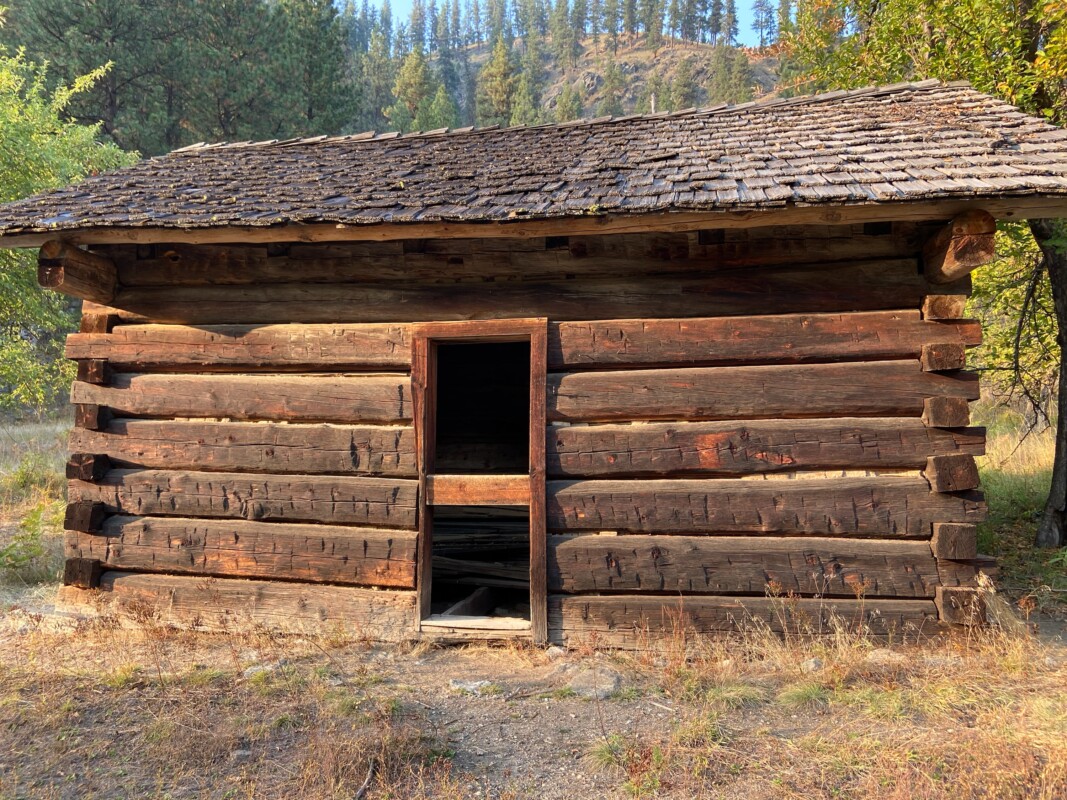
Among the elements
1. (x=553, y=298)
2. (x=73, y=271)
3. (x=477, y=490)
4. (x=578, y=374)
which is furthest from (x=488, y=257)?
(x=73, y=271)

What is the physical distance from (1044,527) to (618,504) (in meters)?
5.26

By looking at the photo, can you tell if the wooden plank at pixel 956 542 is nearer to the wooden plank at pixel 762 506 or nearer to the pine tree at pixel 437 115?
the wooden plank at pixel 762 506

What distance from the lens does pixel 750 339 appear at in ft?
15.7

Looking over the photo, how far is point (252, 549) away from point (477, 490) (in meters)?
1.81

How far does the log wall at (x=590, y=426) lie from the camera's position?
463 cm

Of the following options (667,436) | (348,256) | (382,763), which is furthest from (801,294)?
(382,763)

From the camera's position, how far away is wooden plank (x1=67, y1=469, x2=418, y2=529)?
5.12 meters

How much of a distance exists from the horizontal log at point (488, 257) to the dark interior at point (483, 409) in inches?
124

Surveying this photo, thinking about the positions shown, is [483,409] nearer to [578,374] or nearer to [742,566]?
[578,374]

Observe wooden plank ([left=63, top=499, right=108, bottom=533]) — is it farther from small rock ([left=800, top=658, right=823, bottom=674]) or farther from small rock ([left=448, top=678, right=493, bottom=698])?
small rock ([left=800, top=658, right=823, bottom=674])

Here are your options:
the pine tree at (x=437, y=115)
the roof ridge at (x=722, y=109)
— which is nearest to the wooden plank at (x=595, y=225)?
the roof ridge at (x=722, y=109)

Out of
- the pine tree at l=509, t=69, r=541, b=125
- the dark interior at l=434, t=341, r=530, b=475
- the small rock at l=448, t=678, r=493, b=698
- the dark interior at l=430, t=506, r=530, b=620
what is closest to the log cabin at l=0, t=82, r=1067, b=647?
the small rock at l=448, t=678, r=493, b=698

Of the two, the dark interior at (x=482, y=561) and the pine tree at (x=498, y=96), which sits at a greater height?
the pine tree at (x=498, y=96)

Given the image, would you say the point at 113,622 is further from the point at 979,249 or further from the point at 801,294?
the point at 979,249
